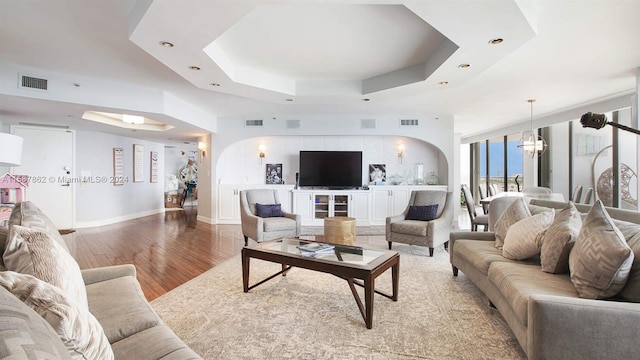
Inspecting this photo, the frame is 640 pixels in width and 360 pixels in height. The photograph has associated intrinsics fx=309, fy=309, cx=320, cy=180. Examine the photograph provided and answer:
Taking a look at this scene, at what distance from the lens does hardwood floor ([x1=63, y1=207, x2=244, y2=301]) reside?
3.46 meters

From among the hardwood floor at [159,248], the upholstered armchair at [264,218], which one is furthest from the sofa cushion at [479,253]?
the hardwood floor at [159,248]

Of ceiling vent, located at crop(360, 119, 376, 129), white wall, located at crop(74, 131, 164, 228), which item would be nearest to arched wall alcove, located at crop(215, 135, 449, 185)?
ceiling vent, located at crop(360, 119, 376, 129)

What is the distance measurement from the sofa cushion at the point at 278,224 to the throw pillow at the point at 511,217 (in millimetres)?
2746

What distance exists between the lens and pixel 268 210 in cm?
490

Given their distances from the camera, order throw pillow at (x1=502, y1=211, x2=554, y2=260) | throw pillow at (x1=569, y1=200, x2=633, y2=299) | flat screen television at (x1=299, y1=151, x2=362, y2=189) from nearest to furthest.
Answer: throw pillow at (x1=569, y1=200, x2=633, y2=299) → throw pillow at (x1=502, y1=211, x2=554, y2=260) → flat screen television at (x1=299, y1=151, x2=362, y2=189)

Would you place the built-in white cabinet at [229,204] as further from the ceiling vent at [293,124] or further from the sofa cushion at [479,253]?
the sofa cushion at [479,253]

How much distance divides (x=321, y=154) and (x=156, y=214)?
5016 millimetres

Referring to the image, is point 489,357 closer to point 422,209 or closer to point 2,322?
point 2,322

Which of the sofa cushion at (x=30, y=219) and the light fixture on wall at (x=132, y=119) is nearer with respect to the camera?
the sofa cushion at (x=30, y=219)

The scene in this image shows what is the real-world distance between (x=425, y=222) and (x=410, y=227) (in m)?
0.28

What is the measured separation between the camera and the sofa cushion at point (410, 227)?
4.19 meters

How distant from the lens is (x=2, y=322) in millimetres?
590

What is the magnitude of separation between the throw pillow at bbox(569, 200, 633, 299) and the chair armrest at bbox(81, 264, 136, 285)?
110 inches

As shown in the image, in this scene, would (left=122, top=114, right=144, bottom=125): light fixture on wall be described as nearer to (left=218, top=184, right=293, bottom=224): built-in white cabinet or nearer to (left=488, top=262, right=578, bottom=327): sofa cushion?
(left=218, top=184, right=293, bottom=224): built-in white cabinet
